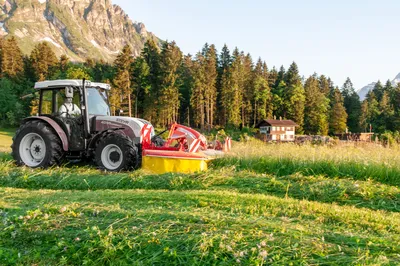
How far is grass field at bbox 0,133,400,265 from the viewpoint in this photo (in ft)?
9.09

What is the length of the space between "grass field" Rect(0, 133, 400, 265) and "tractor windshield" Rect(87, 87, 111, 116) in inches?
100

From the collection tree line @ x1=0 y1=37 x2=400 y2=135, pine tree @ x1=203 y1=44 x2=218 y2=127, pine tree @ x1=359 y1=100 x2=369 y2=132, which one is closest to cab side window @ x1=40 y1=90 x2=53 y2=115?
tree line @ x1=0 y1=37 x2=400 y2=135

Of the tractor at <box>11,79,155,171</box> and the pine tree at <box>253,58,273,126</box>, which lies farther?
the pine tree at <box>253,58,273,126</box>

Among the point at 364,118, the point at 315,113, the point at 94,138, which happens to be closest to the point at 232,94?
the point at 315,113

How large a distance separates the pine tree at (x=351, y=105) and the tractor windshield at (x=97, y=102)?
2397 inches

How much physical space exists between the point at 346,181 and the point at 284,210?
2.41m

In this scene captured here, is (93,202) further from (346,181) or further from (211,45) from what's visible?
(211,45)

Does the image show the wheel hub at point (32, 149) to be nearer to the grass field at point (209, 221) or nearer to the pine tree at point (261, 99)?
the grass field at point (209, 221)

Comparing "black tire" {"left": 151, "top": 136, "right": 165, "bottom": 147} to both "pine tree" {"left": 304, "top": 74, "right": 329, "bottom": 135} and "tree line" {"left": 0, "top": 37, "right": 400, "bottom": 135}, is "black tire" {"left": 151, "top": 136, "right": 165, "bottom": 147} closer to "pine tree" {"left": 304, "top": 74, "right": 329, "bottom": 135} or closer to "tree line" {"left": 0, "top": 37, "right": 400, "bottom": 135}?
"tree line" {"left": 0, "top": 37, "right": 400, "bottom": 135}

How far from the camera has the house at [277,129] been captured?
49.4 metres

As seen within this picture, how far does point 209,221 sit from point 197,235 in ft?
1.58

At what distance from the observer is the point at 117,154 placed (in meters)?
7.93

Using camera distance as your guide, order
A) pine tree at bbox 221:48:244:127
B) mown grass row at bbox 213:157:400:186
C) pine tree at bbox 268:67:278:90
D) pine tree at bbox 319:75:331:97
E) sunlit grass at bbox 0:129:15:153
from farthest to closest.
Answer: pine tree at bbox 319:75:331:97 < pine tree at bbox 268:67:278:90 < pine tree at bbox 221:48:244:127 < sunlit grass at bbox 0:129:15:153 < mown grass row at bbox 213:157:400:186

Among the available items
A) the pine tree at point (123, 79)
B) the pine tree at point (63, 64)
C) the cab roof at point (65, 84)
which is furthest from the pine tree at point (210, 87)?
the cab roof at point (65, 84)
